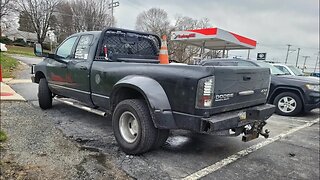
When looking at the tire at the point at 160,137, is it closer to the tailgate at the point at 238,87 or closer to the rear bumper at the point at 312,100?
the tailgate at the point at 238,87

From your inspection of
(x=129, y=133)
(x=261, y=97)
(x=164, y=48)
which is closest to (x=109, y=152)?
(x=129, y=133)

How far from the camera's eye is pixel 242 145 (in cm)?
443

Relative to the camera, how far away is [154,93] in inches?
133

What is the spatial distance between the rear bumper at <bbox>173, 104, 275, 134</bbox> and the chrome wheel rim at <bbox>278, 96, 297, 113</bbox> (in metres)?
4.29

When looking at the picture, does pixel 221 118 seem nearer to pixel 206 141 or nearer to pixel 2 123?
pixel 206 141

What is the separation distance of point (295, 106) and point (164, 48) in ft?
15.6

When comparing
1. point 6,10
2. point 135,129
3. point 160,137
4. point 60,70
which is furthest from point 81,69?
point 6,10

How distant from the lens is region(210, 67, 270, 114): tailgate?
10.5ft

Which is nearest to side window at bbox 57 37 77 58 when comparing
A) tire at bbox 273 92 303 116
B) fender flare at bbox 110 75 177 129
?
fender flare at bbox 110 75 177 129

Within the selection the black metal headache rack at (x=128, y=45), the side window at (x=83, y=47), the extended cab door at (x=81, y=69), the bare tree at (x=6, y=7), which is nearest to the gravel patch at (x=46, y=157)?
the extended cab door at (x=81, y=69)

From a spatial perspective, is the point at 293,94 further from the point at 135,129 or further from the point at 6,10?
the point at 6,10

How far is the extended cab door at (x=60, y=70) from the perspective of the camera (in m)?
5.32

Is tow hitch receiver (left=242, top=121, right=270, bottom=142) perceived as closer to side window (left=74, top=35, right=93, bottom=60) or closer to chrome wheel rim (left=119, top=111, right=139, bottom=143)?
chrome wheel rim (left=119, top=111, right=139, bottom=143)

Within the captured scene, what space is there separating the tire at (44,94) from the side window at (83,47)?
1597mm
